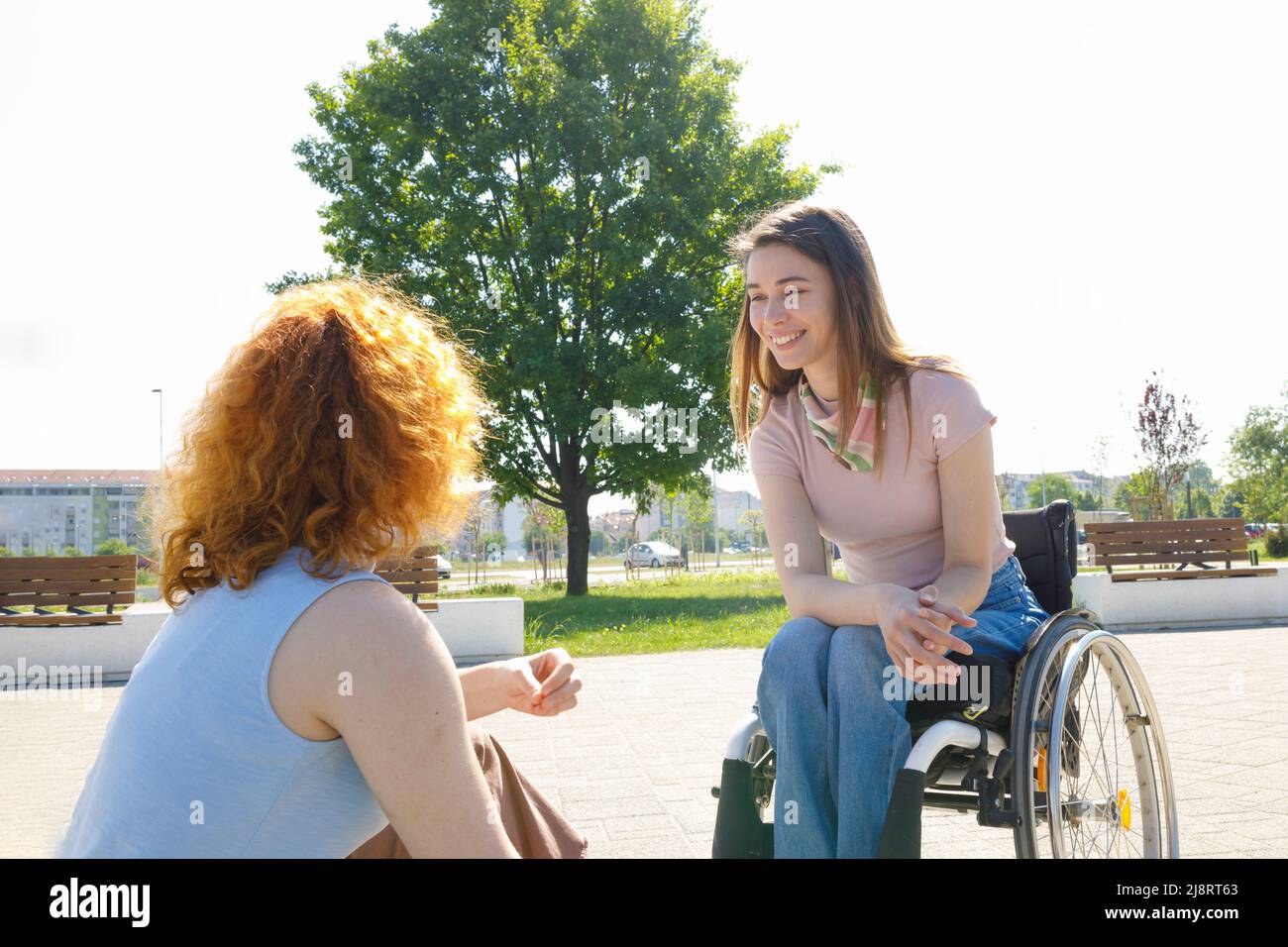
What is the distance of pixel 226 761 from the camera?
3.98 feet

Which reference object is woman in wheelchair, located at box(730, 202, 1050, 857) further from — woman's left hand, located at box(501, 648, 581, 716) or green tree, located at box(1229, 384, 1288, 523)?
green tree, located at box(1229, 384, 1288, 523)

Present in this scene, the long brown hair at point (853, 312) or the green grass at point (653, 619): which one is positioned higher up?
the long brown hair at point (853, 312)

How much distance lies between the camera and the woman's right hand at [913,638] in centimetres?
194

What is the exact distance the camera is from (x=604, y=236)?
61.7 feet

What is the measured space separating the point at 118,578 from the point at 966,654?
9.49 metres

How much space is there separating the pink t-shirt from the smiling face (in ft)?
0.50

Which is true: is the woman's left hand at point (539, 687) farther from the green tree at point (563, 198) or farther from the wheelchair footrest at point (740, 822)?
the green tree at point (563, 198)

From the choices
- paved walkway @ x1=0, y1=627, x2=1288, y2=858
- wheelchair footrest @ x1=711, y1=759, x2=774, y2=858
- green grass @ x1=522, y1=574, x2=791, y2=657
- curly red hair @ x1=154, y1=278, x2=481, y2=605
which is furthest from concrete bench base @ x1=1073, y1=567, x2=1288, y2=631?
curly red hair @ x1=154, y1=278, x2=481, y2=605

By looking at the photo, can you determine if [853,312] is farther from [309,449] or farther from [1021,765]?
[309,449]

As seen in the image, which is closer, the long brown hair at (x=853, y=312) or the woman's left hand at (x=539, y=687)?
the woman's left hand at (x=539, y=687)

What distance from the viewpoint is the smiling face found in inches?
95.7

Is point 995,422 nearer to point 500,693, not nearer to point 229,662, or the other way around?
point 500,693

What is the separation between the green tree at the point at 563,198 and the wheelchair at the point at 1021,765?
1509 cm

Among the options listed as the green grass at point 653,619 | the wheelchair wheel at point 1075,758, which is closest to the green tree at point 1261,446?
the green grass at point 653,619
